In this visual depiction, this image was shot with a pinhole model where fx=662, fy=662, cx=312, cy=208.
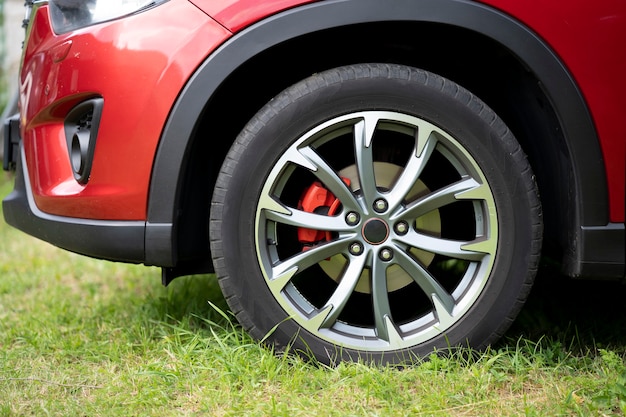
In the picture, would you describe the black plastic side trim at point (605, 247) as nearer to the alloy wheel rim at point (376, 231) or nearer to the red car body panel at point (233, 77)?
the red car body panel at point (233, 77)

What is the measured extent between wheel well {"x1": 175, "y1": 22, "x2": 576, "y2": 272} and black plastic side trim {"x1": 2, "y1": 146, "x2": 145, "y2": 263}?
14 centimetres

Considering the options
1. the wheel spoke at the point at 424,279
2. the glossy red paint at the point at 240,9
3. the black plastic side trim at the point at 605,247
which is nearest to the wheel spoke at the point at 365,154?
the wheel spoke at the point at 424,279

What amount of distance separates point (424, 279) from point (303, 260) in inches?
15.3

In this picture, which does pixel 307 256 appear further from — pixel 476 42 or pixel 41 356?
pixel 41 356

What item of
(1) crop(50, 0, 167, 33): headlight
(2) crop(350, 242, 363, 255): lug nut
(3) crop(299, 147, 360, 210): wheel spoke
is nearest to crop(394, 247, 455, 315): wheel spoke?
(2) crop(350, 242, 363, 255): lug nut

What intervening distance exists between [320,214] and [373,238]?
0.20 m

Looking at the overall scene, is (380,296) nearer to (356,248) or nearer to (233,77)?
(356,248)

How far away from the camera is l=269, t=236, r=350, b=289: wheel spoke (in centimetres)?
206

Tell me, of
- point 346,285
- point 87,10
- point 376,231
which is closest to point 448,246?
point 376,231

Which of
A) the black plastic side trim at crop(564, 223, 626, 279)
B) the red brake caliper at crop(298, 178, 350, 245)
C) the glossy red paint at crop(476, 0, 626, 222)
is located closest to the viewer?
the glossy red paint at crop(476, 0, 626, 222)

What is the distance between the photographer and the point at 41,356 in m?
2.39

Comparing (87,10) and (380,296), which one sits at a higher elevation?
(87,10)

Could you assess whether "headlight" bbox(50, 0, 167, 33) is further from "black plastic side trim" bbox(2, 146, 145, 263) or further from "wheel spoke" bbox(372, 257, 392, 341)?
"wheel spoke" bbox(372, 257, 392, 341)

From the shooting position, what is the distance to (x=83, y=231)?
6.88 feet
